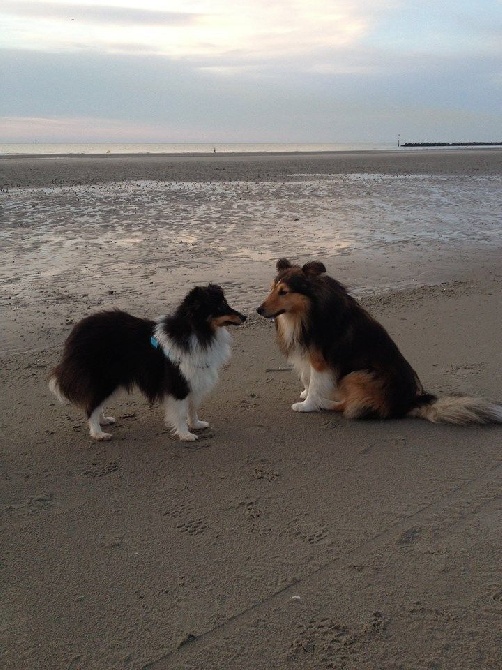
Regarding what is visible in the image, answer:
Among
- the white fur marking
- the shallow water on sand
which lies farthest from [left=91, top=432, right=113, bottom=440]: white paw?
the shallow water on sand

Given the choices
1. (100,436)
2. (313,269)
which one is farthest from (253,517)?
(313,269)

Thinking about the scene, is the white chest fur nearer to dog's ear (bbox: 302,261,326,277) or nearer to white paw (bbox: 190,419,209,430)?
white paw (bbox: 190,419,209,430)

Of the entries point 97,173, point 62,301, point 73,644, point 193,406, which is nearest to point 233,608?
point 73,644

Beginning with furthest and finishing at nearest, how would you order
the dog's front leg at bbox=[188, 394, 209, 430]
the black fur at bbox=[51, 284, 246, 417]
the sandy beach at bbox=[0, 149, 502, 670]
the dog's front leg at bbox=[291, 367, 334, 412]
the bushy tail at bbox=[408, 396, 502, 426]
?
the dog's front leg at bbox=[291, 367, 334, 412], the dog's front leg at bbox=[188, 394, 209, 430], the bushy tail at bbox=[408, 396, 502, 426], the black fur at bbox=[51, 284, 246, 417], the sandy beach at bbox=[0, 149, 502, 670]

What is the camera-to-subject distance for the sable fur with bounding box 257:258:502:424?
469cm

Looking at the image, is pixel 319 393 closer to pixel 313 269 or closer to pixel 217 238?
pixel 313 269

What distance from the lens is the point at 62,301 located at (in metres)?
7.95

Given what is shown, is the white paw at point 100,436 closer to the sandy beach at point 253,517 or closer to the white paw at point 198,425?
the sandy beach at point 253,517

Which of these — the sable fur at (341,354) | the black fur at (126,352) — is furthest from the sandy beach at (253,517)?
the black fur at (126,352)

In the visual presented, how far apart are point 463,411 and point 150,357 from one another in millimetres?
2293

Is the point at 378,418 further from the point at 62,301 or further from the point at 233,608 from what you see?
the point at 62,301

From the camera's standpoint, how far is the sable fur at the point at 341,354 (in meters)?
4.69

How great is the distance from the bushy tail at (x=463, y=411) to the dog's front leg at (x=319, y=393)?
79 cm

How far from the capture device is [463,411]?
4.48 meters
